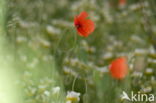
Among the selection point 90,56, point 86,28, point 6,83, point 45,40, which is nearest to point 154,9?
point 90,56

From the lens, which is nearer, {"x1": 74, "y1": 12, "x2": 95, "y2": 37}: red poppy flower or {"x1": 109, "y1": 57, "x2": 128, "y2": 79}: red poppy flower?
{"x1": 74, "y1": 12, "x2": 95, "y2": 37}: red poppy flower

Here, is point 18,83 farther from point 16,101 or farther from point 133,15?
point 133,15

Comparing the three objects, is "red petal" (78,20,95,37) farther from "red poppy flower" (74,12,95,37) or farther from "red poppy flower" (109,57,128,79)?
"red poppy flower" (109,57,128,79)

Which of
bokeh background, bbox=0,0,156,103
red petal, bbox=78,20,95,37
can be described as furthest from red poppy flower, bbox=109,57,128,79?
red petal, bbox=78,20,95,37

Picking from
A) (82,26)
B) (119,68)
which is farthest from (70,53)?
(82,26)

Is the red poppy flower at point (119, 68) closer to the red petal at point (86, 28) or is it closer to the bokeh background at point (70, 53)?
the bokeh background at point (70, 53)

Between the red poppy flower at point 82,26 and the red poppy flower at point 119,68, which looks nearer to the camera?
the red poppy flower at point 82,26

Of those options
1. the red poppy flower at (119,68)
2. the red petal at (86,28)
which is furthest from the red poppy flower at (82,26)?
the red poppy flower at (119,68)

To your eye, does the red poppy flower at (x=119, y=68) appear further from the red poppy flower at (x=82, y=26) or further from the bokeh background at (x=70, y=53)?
the red poppy flower at (x=82, y=26)
